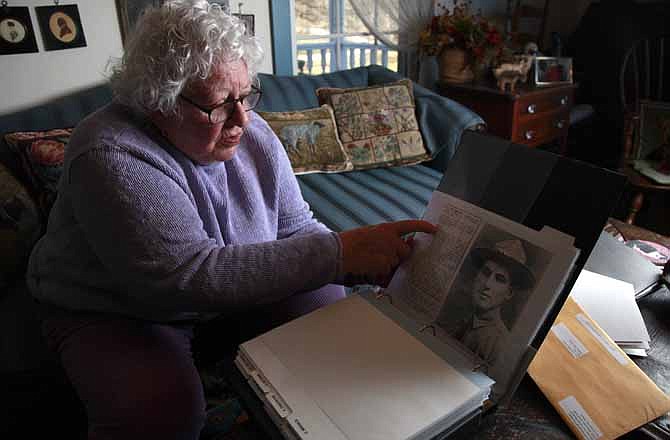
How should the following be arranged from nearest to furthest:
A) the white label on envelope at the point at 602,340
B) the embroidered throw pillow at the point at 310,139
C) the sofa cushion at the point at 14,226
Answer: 1. the white label on envelope at the point at 602,340
2. the sofa cushion at the point at 14,226
3. the embroidered throw pillow at the point at 310,139

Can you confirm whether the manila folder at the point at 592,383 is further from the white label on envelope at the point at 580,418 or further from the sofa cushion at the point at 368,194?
the sofa cushion at the point at 368,194

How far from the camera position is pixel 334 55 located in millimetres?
2854

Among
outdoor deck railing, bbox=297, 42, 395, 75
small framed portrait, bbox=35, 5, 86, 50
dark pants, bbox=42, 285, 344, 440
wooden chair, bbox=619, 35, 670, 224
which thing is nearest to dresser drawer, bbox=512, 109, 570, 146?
wooden chair, bbox=619, 35, 670, 224

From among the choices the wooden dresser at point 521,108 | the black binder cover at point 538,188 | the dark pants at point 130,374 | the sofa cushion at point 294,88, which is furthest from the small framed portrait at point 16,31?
the wooden dresser at point 521,108

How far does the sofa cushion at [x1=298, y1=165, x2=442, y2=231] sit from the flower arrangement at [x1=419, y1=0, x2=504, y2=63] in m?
0.91

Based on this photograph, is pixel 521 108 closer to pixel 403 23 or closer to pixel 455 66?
pixel 455 66

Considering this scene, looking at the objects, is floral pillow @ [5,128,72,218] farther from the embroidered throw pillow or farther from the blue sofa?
the embroidered throw pillow

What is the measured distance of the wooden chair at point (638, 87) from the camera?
7.20 ft

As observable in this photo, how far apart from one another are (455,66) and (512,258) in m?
2.40

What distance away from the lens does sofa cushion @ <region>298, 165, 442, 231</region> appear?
5.54 ft

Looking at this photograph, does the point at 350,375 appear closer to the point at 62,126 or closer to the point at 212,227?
the point at 212,227

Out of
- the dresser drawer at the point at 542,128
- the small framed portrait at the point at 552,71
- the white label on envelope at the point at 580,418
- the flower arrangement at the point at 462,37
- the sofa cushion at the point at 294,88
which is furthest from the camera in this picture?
the small framed portrait at the point at 552,71

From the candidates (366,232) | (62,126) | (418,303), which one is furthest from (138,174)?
(62,126)

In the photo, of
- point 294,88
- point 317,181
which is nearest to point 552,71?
point 294,88
